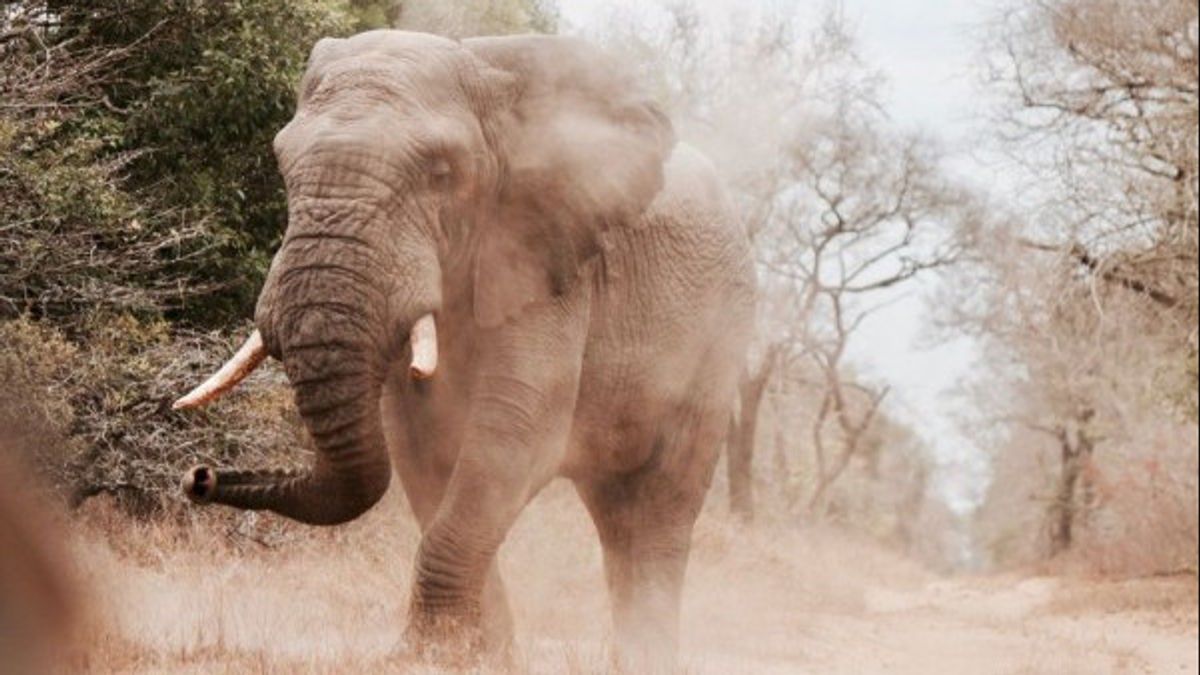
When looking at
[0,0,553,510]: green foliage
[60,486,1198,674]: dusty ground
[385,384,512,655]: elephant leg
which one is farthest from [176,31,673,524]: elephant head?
[0,0,553,510]: green foliage

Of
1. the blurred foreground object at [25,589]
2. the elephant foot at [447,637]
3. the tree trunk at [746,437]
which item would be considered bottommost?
the elephant foot at [447,637]

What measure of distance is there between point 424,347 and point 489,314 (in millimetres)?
911

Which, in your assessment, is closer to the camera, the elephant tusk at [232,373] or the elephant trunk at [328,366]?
the elephant trunk at [328,366]

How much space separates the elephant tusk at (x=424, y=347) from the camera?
6098 mm

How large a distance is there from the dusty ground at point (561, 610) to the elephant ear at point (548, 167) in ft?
5.67

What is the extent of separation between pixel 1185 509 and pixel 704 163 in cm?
2004

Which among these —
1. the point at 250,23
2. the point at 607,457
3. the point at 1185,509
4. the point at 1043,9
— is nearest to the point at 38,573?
the point at 607,457

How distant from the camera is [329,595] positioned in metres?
10.5

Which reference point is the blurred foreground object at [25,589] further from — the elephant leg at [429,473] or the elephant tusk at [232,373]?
the elephant leg at [429,473]

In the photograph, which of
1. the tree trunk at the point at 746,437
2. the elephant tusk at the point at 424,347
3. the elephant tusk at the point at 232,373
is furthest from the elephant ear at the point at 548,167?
the tree trunk at the point at 746,437

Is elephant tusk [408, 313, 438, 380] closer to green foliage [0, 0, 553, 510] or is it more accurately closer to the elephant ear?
the elephant ear

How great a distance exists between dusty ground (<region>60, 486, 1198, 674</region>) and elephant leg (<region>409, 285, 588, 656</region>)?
0.31 meters

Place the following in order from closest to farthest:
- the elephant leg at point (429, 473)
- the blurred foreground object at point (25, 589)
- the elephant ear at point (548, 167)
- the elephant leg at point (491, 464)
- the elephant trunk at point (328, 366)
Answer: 1. the blurred foreground object at point (25, 589)
2. the elephant trunk at point (328, 366)
3. the elephant leg at point (491, 464)
4. the elephant ear at point (548, 167)
5. the elephant leg at point (429, 473)

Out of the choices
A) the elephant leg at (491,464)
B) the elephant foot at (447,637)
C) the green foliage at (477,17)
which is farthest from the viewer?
the green foliage at (477,17)
